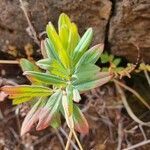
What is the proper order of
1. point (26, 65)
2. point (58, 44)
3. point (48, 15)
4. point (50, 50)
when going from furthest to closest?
1. point (48, 15)
2. point (26, 65)
3. point (50, 50)
4. point (58, 44)

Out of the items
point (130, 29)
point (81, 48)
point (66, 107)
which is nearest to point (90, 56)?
point (81, 48)

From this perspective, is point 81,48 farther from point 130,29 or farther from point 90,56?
point 130,29

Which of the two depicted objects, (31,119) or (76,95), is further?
(31,119)

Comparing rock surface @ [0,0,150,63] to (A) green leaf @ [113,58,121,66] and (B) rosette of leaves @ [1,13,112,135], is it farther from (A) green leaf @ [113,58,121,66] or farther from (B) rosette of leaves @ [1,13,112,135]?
(B) rosette of leaves @ [1,13,112,135]

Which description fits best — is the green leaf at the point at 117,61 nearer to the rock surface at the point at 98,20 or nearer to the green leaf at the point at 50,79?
the rock surface at the point at 98,20

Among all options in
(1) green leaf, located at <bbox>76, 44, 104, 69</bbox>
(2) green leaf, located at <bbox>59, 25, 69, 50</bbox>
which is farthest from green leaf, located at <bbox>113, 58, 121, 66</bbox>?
(2) green leaf, located at <bbox>59, 25, 69, 50</bbox>

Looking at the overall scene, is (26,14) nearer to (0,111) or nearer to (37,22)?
(37,22)

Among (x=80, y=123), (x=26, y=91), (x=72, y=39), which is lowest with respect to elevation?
(x=80, y=123)

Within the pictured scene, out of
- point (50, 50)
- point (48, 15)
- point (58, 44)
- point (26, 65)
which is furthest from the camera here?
point (48, 15)
